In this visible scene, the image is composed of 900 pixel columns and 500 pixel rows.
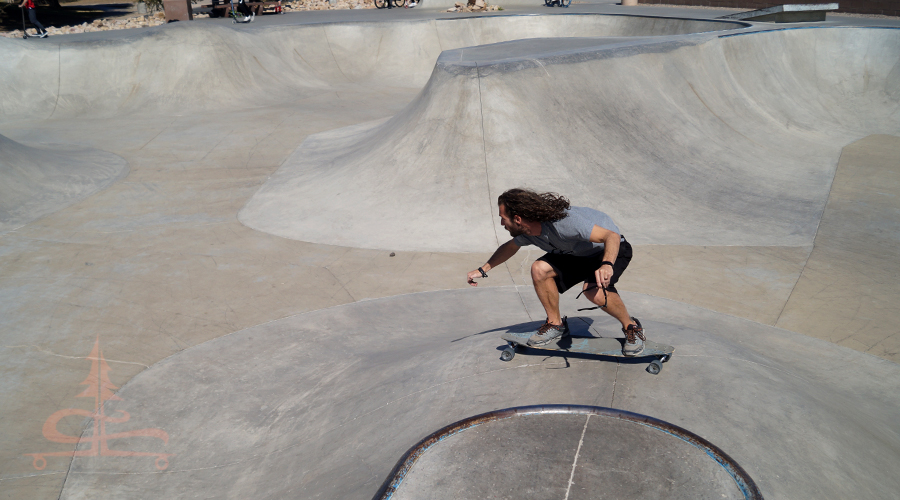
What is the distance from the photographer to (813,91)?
15.4 metres

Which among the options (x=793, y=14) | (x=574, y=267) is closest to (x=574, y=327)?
(x=574, y=267)

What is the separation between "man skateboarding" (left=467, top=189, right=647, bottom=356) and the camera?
3973mm

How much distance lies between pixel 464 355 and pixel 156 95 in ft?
52.1

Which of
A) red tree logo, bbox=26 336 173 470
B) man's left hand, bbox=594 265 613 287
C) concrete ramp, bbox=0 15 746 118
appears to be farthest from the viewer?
concrete ramp, bbox=0 15 746 118

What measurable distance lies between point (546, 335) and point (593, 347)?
0.34 meters

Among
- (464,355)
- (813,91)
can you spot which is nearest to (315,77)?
(813,91)

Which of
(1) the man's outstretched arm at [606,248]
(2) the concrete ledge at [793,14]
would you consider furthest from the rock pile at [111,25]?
(1) the man's outstretched arm at [606,248]

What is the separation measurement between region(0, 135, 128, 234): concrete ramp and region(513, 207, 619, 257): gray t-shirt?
8682 millimetres

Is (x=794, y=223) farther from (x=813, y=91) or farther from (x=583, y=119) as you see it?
(x=813, y=91)

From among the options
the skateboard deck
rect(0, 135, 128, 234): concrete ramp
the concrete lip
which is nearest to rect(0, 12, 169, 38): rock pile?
rect(0, 135, 128, 234): concrete ramp

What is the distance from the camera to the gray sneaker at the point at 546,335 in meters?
4.40

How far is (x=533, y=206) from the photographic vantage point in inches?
156

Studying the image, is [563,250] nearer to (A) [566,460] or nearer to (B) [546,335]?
(B) [546,335]

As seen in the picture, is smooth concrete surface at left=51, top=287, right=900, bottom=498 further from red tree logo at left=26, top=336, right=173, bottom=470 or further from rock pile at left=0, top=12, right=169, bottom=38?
rock pile at left=0, top=12, right=169, bottom=38
